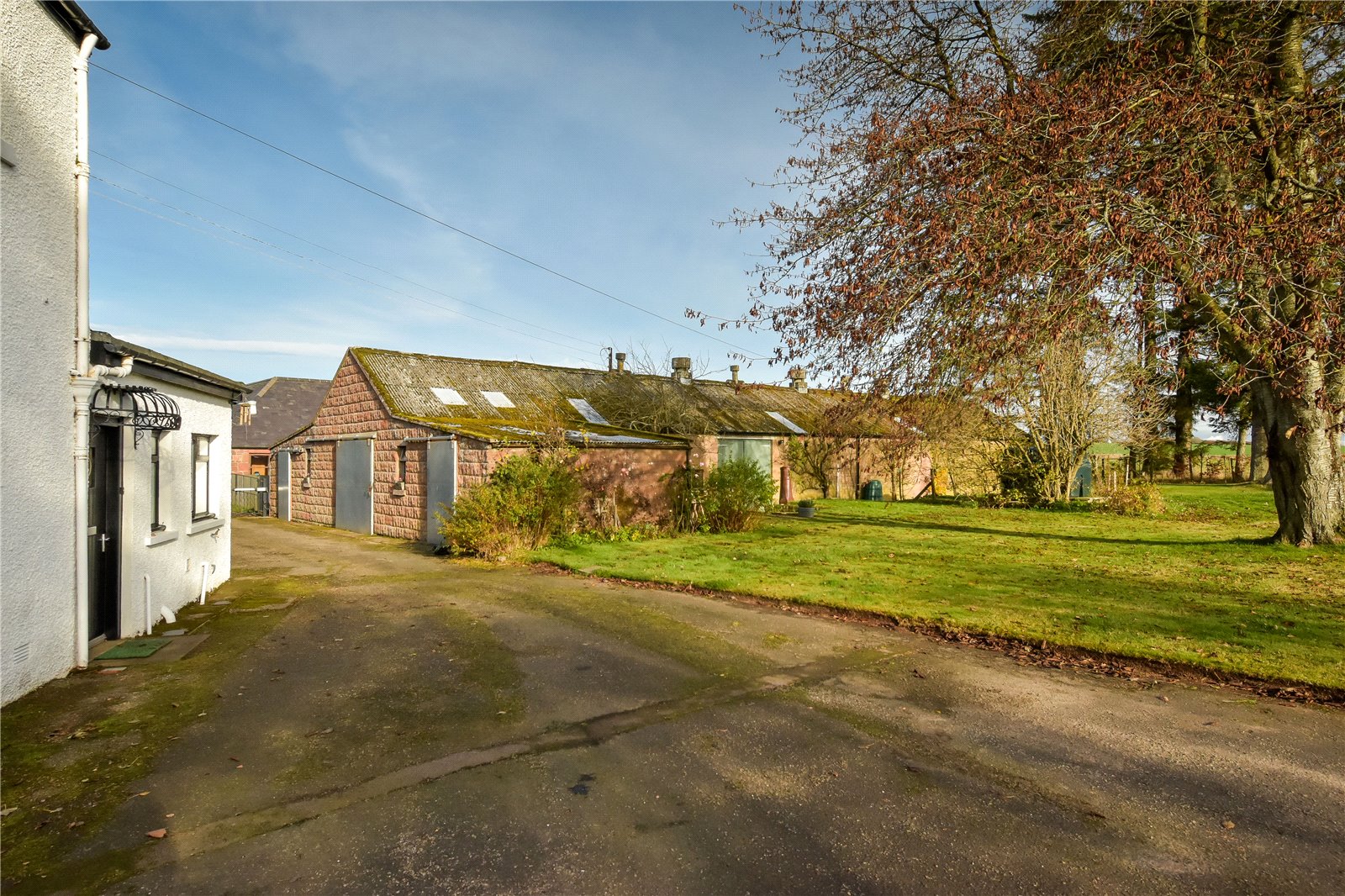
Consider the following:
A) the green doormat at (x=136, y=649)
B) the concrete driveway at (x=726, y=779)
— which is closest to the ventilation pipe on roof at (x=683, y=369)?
the concrete driveway at (x=726, y=779)

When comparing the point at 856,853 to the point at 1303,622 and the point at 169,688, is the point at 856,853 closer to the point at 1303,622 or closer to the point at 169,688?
the point at 169,688

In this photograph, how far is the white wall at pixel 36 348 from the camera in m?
5.45

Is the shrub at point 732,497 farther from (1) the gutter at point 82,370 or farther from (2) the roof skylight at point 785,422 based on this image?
(1) the gutter at point 82,370

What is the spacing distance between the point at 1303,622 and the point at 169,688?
37.9ft

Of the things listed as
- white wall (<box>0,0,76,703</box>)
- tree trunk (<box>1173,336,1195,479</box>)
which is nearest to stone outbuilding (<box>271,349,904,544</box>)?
white wall (<box>0,0,76,703</box>)

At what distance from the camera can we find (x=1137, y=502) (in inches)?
835

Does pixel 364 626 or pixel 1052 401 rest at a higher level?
pixel 1052 401

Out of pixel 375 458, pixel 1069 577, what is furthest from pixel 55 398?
pixel 375 458

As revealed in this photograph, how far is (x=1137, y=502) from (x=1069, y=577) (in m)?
12.8

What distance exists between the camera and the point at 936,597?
9.59 meters

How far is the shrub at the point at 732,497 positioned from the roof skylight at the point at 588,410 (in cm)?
715

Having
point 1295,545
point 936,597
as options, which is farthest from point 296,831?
point 1295,545

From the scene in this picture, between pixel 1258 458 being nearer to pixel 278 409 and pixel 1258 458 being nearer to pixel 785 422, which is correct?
pixel 785 422

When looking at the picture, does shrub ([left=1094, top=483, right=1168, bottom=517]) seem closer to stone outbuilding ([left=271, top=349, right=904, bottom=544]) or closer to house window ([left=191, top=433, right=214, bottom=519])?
stone outbuilding ([left=271, top=349, right=904, bottom=544])
